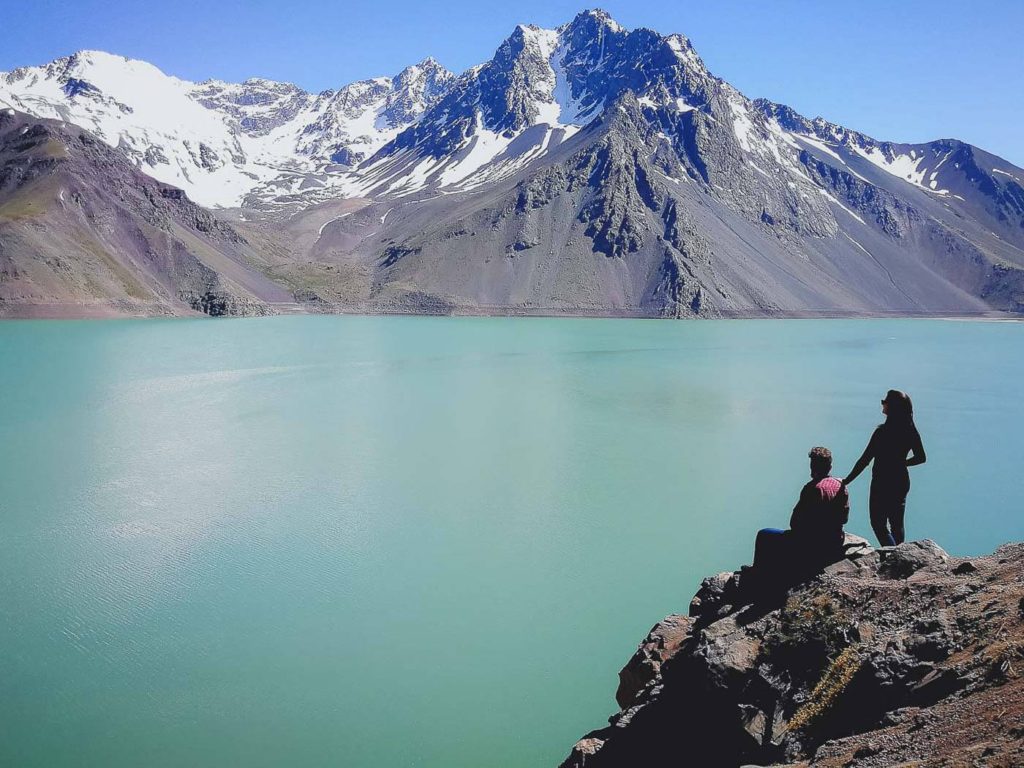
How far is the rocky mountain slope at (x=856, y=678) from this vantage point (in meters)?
4.52

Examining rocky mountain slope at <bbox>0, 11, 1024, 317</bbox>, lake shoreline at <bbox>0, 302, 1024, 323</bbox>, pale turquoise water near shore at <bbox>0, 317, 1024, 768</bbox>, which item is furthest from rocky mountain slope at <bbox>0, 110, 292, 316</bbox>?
pale turquoise water near shore at <bbox>0, 317, 1024, 768</bbox>

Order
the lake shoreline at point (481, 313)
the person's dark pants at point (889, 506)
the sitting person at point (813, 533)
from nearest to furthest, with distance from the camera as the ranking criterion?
the sitting person at point (813, 533), the person's dark pants at point (889, 506), the lake shoreline at point (481, 313)

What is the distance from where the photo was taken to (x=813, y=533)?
7105 millimetres

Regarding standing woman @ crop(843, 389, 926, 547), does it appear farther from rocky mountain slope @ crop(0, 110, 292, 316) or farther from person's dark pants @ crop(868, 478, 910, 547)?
rocky mountain slope @ crop(0, 110, 292, 316)

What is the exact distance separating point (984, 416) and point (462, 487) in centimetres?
2790

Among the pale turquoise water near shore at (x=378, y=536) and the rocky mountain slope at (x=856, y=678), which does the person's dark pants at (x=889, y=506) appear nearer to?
the rocky mountain slope at (x=856, y=678)

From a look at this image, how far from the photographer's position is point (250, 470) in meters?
23.2

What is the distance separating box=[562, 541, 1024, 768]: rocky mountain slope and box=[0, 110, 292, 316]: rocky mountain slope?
93522 millimetres

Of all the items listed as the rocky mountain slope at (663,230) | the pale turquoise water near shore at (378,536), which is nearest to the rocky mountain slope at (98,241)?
the rocky mountain slope at (663,230)

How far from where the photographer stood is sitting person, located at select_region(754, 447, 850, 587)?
6949 millimetres

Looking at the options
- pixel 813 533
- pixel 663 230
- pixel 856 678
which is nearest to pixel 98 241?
pixel 663 230

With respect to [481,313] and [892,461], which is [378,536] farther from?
[481,313]

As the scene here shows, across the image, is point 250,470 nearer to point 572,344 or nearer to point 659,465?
point 659,465

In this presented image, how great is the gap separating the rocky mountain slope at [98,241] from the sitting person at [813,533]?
93.6 m
